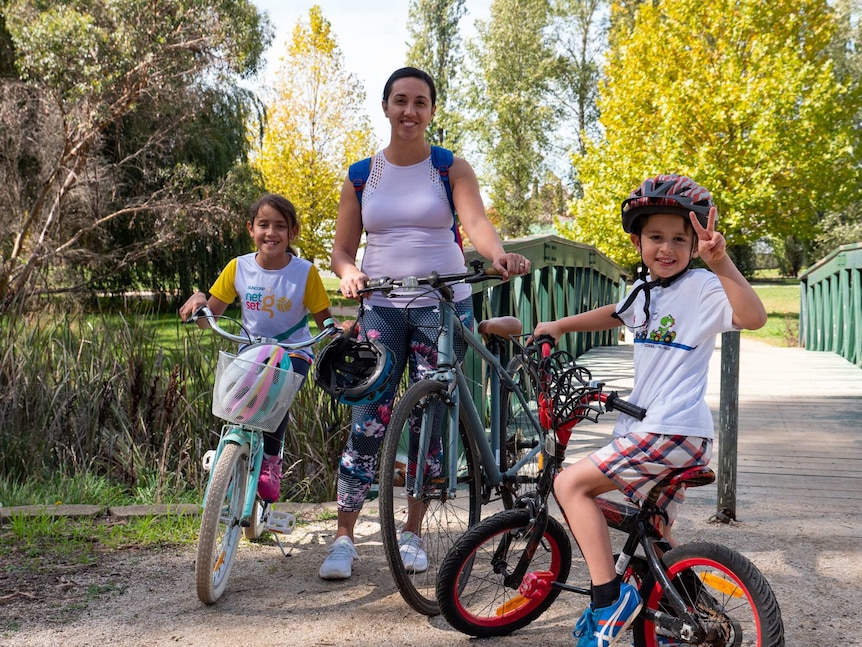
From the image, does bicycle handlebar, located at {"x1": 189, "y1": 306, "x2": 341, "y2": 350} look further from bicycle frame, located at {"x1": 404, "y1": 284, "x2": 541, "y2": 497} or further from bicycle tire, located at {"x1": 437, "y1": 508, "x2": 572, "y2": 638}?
bicycle tire, located at {"x1": 437, "y1": 508, "x2": 572, "y2": 638}

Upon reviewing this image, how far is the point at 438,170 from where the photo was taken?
10.3 ft

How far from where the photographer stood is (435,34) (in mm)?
38250

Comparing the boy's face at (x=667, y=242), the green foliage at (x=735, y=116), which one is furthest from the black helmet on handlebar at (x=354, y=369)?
the green foliage at (x=735, y=116)

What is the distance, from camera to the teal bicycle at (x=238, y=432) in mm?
2768

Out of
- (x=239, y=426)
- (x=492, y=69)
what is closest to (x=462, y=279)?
(x=239, y=426)

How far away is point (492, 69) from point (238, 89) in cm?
1946

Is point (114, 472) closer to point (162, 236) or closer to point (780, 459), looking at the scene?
point (780, 459)

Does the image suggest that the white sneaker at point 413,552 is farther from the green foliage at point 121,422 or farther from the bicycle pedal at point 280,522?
the green foliage at point 121,422

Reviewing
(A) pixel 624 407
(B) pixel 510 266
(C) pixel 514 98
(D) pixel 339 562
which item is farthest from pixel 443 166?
(C) pixel 514 98

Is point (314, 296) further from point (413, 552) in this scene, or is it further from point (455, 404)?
point (413, 552)

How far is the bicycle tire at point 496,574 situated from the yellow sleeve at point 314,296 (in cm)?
110

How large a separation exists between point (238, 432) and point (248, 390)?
8.0 inches

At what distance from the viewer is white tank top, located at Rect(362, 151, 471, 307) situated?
311 cm

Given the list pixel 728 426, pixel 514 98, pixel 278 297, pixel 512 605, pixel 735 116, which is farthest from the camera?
pixel 514 98
